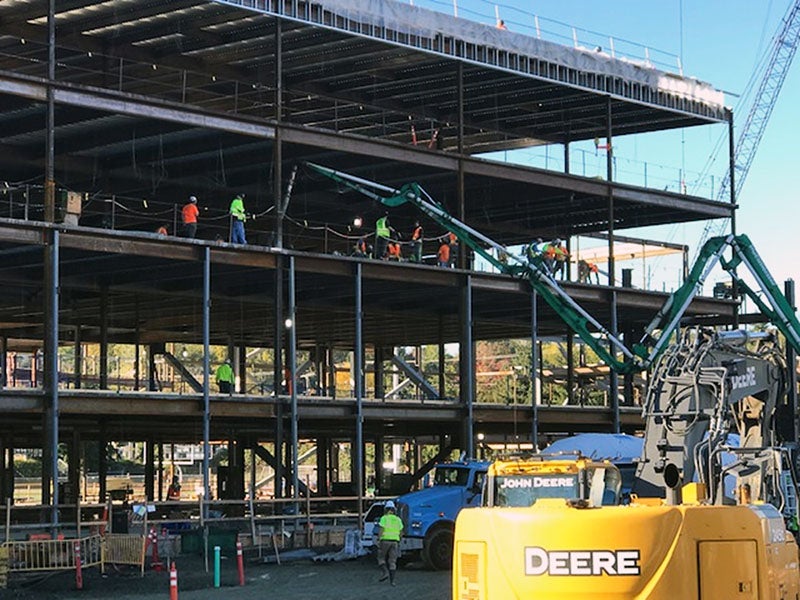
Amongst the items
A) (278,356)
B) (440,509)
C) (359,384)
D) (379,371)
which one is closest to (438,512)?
(440,509)

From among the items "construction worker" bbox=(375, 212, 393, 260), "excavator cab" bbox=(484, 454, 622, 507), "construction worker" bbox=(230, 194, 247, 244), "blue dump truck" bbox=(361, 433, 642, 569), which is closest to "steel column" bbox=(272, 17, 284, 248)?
"construction worker" bbox=(230, 194, 247, 244)

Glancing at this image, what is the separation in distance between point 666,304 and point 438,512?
54.7ft

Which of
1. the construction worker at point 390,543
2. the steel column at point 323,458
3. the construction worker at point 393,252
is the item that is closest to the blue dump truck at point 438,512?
the construction worker at point 390,543

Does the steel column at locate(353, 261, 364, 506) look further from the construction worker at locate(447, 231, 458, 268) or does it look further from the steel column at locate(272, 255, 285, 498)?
the construction worker at locate(447, 231, 458, 268)

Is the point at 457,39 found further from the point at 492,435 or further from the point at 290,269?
the point at 492,435

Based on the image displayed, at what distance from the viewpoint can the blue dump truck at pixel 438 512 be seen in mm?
32000

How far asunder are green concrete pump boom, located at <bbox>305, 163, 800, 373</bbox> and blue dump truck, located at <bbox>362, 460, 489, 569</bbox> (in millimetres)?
9612

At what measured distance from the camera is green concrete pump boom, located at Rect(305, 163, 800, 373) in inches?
1526

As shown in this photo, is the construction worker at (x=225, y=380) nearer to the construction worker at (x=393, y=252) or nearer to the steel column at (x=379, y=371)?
the construction worker at (x=393, y=252)

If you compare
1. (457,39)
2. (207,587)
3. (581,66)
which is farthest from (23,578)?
(581,66)

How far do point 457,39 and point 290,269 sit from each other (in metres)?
10.3

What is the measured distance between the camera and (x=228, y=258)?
40969 mm

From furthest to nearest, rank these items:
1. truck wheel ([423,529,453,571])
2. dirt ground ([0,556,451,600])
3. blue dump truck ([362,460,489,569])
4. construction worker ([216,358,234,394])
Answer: construction worker ([216,358,234,394]) → truck wheel ([423,529,453,571]) → blue dump truck ([362,460,489,569]) → dirt ground ([0,556,451,600])

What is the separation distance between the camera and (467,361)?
47000 millimetres
